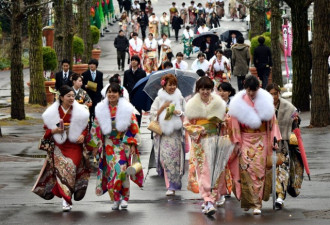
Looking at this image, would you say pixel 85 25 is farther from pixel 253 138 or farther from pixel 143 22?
pixel 253 138

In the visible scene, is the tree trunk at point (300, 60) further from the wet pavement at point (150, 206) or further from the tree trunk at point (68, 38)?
the tree trunk at point (68, 38)

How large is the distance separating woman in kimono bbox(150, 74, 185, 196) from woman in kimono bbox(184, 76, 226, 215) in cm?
159

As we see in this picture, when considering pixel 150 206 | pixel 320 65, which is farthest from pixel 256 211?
pixel 320 65

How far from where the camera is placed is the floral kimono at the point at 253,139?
12.6 meters

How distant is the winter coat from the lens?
29.3 metres

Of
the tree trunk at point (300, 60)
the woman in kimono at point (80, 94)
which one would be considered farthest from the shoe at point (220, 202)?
the tree trunk at point (300, 60)

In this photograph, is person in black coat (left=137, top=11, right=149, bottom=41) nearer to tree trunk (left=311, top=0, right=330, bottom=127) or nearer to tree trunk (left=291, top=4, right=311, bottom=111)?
tree trunk (left=291, top=4, right=311, bottom=111)

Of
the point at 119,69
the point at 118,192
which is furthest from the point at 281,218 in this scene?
the point at 119,69

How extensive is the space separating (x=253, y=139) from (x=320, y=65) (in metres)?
10.2

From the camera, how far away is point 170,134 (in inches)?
589

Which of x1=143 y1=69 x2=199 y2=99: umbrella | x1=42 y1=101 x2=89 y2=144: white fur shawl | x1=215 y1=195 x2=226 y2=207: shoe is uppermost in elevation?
x1=143 y1=69 x2=199 y2=99: umbrella

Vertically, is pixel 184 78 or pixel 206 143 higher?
pixel 184 78

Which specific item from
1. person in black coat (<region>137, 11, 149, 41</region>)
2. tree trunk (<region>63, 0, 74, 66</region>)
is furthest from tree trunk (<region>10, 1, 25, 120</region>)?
person in black coat (<region>137, 11, 149, 41</region>)

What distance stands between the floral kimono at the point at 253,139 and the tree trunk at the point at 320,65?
9655 millimetres
